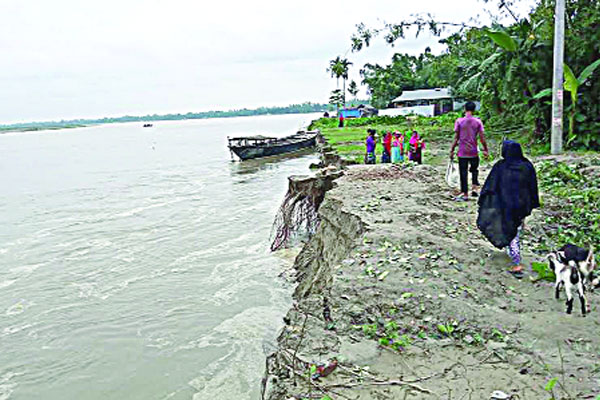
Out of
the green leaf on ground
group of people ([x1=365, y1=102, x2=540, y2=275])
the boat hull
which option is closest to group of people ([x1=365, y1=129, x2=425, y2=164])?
group of people ([x1=365, y1=102, x2=540, y2=275])

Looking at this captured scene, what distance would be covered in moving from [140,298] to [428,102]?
45.9 m

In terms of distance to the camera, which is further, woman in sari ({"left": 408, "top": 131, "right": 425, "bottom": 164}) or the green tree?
the green tree

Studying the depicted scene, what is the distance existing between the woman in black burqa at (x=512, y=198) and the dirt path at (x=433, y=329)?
391 millimetres

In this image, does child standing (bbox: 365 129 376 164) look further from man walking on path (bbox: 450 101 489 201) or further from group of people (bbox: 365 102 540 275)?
group of people (bbox: 365 102 540 275)

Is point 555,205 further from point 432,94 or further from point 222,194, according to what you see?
point 432,94

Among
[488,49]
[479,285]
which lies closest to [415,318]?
[479,285]

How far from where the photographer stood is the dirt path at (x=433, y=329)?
3.92 m

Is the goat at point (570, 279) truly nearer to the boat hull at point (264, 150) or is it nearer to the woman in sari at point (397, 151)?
the woman in sari at point (397, 151)

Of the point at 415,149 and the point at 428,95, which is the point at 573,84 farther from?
the point at 428,95

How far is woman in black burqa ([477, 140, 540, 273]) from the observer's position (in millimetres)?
5816

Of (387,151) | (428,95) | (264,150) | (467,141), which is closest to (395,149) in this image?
(387,151)

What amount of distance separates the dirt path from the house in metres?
41.2

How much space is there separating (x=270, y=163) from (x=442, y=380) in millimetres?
32546

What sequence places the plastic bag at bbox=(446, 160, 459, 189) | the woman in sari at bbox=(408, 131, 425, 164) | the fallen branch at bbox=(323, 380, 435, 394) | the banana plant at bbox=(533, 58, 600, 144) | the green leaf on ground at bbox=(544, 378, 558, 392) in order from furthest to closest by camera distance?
the woman in sari at bbox=(408, 131, 425, 164)
the banana plant at bbox=(533, 58, 600, 144)
the plastic bag at bbox=(446, 160, 459, 189)
the fallen branch at bbox=(323, 380, 435, 394)
the green leaf on ground at bbox=(544, 378, 558, 392)
